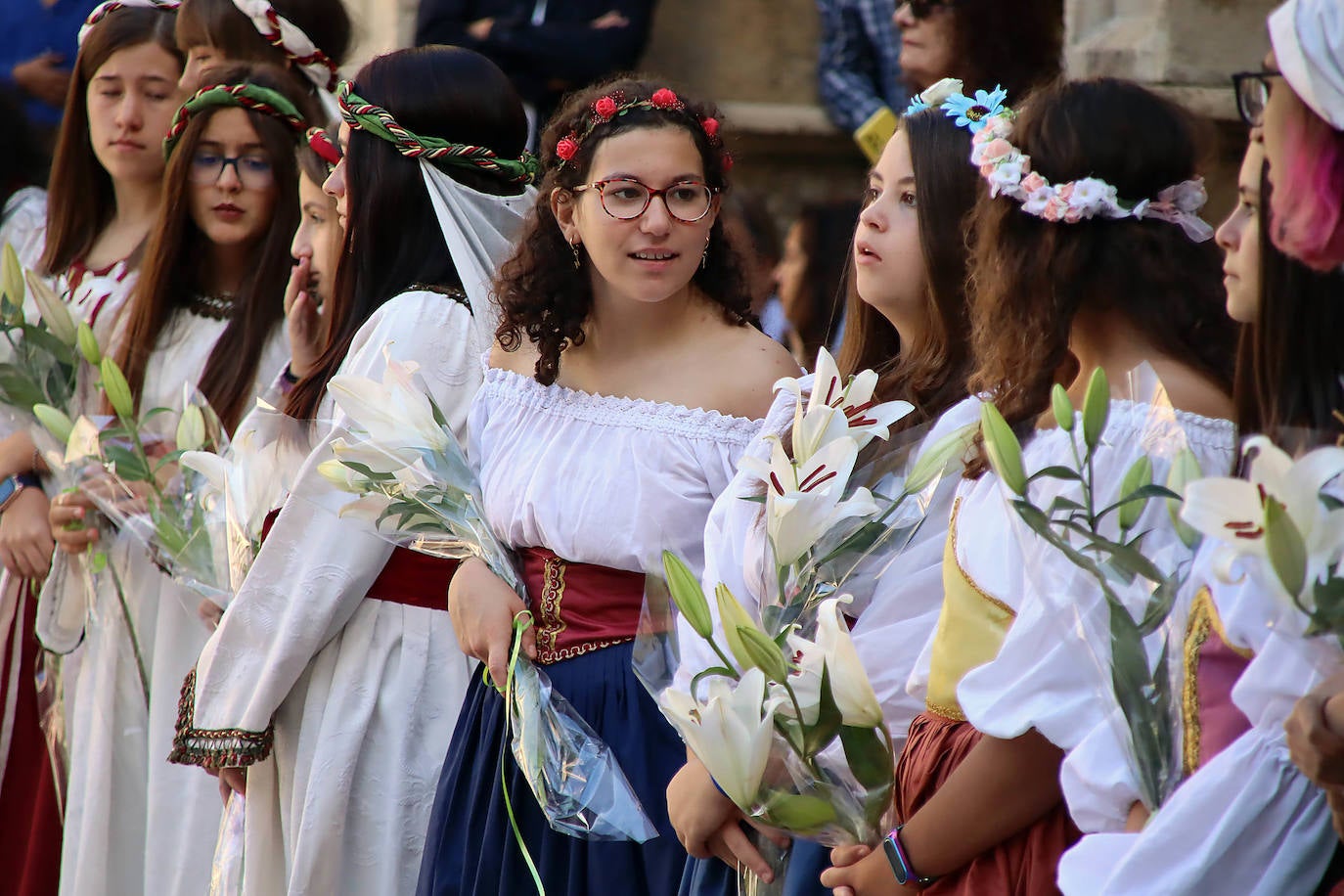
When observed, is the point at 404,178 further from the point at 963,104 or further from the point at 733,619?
the point at 733,619

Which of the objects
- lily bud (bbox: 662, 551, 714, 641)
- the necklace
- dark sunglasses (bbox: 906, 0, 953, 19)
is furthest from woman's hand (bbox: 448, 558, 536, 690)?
dark sunglasses (bbox: 906, 0, 953, 19)

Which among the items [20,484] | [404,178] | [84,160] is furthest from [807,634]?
[84,160]

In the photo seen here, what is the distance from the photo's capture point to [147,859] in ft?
12.0

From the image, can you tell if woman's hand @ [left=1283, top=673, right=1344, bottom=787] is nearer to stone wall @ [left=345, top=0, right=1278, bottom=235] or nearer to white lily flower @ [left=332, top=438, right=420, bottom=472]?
white lily flower @ [left=332, top=438, right=420, bottom=472]

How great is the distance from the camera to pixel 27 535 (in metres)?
4.07

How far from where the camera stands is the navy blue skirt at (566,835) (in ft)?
8.71

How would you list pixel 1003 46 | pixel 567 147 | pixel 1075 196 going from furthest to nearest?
pixel 1003 46 → pixel 567 147 → pixel 1075 196

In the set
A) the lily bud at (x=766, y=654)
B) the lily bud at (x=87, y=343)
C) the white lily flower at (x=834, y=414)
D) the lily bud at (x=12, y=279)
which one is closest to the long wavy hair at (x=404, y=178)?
the lily bud at (x=87, y=343)

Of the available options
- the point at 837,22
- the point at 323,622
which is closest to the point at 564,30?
the point at 837,22

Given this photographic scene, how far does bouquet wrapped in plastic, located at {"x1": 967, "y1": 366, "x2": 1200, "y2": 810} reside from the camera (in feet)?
5.80

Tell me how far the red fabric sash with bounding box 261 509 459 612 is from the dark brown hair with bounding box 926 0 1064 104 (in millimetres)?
1999

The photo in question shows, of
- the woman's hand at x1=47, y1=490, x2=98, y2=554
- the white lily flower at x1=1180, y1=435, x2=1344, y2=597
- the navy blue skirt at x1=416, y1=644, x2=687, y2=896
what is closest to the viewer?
the white lily flower at x1=1180, y1=435, x2=1344, y2=597

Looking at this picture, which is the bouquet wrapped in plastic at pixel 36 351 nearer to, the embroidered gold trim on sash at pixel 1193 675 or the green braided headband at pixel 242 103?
the green braided headband at pixel 242 103

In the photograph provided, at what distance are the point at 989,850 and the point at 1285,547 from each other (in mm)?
735
